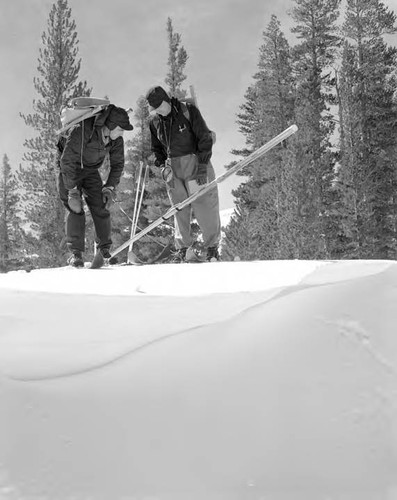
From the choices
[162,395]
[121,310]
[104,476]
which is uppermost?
[121,310]

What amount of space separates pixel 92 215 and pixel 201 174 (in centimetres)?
104

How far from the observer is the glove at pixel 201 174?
430 centimetres

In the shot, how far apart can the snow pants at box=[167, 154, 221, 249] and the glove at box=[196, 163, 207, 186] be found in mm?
87

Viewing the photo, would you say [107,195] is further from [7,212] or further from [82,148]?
Result: [7,212]

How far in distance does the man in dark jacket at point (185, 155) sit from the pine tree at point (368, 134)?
2020 cm

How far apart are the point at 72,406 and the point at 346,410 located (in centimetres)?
62

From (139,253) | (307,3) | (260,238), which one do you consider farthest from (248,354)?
(307,3)

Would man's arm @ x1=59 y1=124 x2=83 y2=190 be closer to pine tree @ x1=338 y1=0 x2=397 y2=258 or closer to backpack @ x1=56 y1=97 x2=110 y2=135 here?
backpack @ x1=56 y1=97 x2=110 y2=135

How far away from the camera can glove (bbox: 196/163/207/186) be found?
4305 mm

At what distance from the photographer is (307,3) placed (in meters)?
27.7

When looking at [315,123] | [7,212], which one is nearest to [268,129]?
[315,123]

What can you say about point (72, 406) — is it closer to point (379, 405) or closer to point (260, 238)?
point (379, 405)

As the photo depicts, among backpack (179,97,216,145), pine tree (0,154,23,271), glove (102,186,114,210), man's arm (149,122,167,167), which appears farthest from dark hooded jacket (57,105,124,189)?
pine tree (0,154,23,271)

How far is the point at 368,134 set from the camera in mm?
27438
